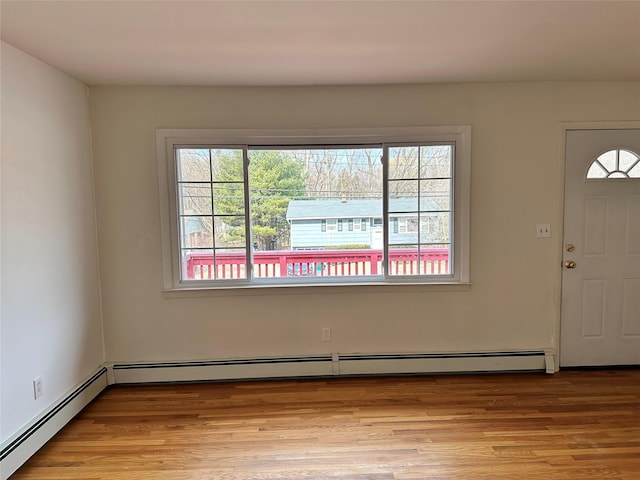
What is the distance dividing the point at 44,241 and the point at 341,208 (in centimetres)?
197

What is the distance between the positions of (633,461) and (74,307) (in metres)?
3.44

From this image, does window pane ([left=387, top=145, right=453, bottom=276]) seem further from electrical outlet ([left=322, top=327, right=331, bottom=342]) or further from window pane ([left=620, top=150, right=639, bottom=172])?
window pane ([left=620, top=150, right=639, bottom=172])

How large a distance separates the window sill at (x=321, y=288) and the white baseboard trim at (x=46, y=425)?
0.80 metres

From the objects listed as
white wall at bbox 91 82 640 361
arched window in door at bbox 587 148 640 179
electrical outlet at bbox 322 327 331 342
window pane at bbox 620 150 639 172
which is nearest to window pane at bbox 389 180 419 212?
white wall at bbox 91 82 640 361

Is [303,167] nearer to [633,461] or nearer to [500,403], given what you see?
[500,403]

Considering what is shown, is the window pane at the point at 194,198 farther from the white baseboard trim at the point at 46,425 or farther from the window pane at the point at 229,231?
the white baseboard trim at the point at 46,425

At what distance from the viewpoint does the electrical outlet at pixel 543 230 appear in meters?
2.88

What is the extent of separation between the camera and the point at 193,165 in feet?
9.37

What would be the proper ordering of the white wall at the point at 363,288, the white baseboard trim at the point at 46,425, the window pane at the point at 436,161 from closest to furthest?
1. the white baseboard trim at the point at 46,425
2. the white wall at the point at 363,288
3. the window pane at the point at 436,161

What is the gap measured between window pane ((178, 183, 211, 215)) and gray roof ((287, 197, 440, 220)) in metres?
0.64

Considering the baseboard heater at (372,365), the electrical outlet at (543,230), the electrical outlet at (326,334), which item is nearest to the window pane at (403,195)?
the electrical outlet at (543,230)

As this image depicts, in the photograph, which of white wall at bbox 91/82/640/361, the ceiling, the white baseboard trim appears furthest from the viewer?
white wall at bbox 91/82/640/361

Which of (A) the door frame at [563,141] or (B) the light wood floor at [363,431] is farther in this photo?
(A) the door frame at [563,141]

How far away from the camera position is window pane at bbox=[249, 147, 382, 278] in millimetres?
2904
